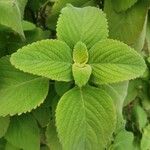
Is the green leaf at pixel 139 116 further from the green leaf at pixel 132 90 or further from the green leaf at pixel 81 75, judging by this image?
the green leaf at pixel 81 75

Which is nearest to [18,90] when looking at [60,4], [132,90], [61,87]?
[61,87]

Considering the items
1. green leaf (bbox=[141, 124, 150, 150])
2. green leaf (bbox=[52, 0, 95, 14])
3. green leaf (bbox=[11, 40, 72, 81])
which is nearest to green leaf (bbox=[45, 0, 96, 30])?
green leaf (bbox=[52, 0, 95, 14])

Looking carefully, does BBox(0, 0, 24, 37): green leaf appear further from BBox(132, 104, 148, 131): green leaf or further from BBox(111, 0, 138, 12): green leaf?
BBox(132, 104, 148, 131): green leaf

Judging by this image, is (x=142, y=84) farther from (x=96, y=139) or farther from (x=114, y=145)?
(x=96, y=139)

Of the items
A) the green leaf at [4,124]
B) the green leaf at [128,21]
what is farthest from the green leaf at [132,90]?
the green leaf at [4,124]

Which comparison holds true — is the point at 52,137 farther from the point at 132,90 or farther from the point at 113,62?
the point at 132,90

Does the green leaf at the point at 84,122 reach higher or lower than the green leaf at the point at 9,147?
higher
